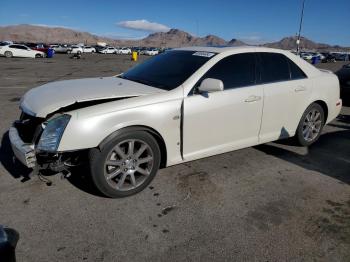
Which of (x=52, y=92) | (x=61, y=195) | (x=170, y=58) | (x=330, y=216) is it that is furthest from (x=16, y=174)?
(x=330, y=216)

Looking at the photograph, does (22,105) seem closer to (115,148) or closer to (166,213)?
(115,148)

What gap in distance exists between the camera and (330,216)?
3191 mm

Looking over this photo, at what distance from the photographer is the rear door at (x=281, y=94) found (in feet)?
14.3

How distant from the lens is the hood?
126 inches

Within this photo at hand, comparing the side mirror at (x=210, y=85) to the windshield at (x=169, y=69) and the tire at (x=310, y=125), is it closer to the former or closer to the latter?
the windshield at (x=169, y=69)

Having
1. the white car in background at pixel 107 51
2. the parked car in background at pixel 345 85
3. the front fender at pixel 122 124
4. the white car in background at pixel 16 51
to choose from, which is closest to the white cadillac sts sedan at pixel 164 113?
the front fender at pixel 122 124

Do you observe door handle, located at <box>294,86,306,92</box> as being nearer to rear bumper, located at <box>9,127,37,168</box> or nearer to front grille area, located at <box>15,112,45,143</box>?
front grille area, located at <box>15,112,45,143</box>

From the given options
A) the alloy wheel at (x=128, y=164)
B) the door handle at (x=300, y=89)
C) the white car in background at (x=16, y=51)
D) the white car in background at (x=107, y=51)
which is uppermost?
the white car in background at (x=107, y=51)

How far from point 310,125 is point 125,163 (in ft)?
10.8

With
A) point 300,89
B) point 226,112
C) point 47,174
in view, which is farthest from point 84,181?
point 300,89

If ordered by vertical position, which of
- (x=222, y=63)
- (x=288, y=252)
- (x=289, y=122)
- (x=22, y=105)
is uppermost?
(x=222, y=63)

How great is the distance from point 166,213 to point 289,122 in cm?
259

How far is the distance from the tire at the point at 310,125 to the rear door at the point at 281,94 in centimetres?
15

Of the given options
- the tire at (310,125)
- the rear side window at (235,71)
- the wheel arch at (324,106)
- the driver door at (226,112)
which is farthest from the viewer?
the wheel arch at (324,106)
